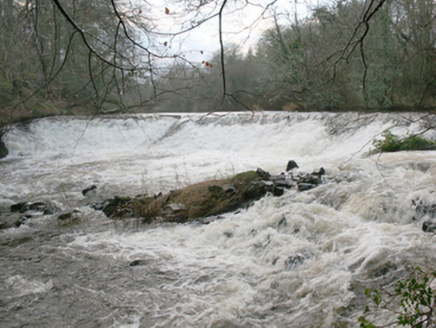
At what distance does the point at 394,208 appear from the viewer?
4.54 metres

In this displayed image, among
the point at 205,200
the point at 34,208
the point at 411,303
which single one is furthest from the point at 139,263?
the point at 34,208

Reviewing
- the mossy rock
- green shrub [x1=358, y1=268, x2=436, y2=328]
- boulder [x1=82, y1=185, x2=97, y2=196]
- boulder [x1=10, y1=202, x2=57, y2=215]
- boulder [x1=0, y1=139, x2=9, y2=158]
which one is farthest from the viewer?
boulder [x1=0, y1=139, x2=9, y2=158]

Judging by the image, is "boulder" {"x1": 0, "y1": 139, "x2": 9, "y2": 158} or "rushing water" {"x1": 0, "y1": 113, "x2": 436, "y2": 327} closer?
"rushing water" {"x1": 0, "y1": 113, "x2": 436, "y2": 327}

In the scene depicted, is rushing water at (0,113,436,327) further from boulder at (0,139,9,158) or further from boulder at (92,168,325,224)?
boulder at (0,139,9,158)

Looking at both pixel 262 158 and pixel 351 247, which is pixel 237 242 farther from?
pixel 262 158

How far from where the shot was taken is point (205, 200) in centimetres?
583

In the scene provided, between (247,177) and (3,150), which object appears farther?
(3,150)

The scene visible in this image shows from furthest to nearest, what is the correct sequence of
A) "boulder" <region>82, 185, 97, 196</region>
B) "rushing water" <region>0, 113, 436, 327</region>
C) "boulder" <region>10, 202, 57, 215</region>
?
"boulder" <region>82, 185, 97, 196</region>
"boulder" <region>10, 202, 57, 215</region>
"rushing water" <region>0, 113, 436, 327</region>

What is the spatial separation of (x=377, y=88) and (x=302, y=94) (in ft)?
16.9

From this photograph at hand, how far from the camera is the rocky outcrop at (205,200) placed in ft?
18.4

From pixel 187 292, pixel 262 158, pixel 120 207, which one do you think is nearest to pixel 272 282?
pixel 187 292

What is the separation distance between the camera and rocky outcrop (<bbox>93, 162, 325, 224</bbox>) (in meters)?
5.61

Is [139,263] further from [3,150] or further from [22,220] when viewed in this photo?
[3,150]

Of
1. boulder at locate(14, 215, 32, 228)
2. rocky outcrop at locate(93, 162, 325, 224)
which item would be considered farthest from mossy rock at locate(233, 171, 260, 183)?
boulder at locate(14, 215, 32, 228)
